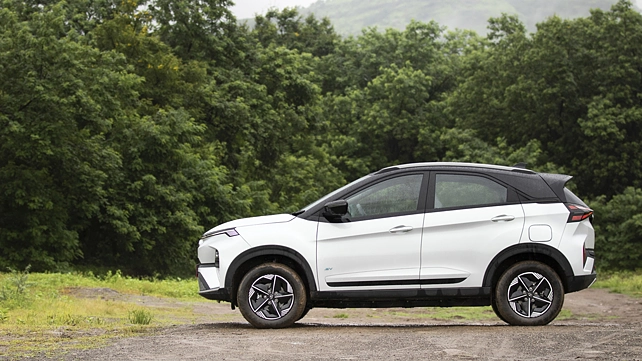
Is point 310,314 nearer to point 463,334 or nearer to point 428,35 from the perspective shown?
point 463,334

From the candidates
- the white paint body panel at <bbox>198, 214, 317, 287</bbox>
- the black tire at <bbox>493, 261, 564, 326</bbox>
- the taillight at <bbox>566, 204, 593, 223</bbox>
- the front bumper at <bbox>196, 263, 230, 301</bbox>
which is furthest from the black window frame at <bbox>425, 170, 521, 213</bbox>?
the front bumper at <bbox>196, 263, 230, 301</bbox>

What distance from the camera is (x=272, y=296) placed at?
9.76 meters

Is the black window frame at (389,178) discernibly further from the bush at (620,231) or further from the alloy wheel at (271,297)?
the bush at (620,231)

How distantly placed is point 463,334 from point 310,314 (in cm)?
672

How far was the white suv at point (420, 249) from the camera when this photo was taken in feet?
31.5

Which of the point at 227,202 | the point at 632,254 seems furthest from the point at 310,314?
the point at 632,254

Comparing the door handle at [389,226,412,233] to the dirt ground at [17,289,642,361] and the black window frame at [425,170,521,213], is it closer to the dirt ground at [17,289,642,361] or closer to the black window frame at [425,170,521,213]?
the black window frame at [425,170,521,213]

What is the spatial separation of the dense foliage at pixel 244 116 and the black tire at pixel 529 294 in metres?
19.6

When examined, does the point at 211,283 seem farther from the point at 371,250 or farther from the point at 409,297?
the point at 409,297

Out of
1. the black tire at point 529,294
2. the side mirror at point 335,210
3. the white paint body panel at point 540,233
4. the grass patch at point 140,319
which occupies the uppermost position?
the side mirror at point 335,210

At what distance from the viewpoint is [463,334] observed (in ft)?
29.0

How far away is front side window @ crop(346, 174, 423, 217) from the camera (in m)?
9.76

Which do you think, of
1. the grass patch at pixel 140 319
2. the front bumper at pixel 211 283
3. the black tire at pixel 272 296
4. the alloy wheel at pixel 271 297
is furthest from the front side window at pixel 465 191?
the grass patch at pixel 140 319

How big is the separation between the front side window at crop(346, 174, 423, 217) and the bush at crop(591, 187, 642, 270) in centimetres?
2980
